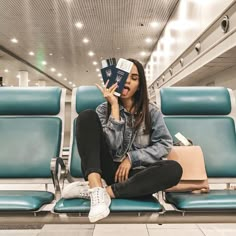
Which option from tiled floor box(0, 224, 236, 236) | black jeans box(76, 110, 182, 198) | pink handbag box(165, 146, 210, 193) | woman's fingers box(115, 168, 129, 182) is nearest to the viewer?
black jeans box(76, 110, 182, 198)

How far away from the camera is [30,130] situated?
206cm

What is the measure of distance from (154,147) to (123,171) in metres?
0.21

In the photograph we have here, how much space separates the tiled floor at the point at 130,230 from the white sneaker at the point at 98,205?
38.4 inches

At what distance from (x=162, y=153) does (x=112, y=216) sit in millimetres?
444

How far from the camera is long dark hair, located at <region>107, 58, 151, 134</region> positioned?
5.55 feet

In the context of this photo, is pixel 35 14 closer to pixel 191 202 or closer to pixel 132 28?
pixel 132 28

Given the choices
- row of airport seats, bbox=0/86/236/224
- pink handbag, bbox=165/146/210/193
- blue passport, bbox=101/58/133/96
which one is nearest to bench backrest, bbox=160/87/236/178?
row of airport seats, bbox=0/86/236/224

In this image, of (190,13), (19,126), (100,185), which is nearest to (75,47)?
(190,13)

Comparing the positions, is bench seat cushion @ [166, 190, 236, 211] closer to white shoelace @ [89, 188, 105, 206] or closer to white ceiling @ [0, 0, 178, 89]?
white shoelace @ [89, 188, 105, 206]

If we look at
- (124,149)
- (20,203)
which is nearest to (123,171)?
(124,149)

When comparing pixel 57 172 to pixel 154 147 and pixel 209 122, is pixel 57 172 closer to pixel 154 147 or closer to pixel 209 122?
pixel 154 147

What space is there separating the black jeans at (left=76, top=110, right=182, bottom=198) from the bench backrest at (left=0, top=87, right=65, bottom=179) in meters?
0.50

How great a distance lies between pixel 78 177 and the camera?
1938 mm

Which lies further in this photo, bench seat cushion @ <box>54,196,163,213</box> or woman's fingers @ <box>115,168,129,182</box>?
woman's fingers @ <box>115,168,129,182</box>
